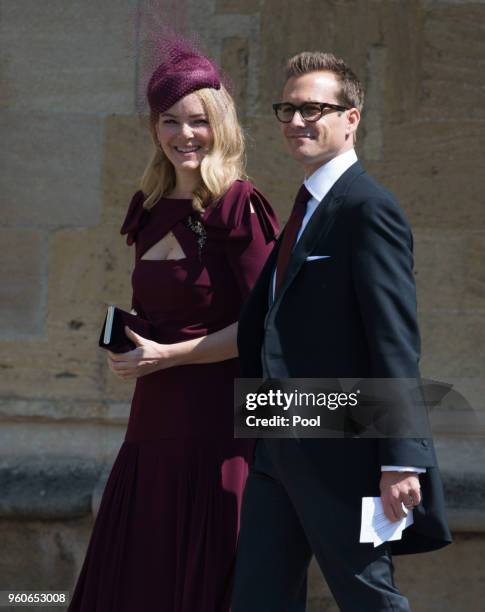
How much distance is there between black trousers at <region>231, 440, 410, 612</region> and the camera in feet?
8.68

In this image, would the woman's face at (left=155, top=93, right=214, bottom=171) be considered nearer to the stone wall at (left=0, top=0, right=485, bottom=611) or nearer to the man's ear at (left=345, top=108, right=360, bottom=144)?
the man's ear at (left=345, top=108, right=360, bottom=144)

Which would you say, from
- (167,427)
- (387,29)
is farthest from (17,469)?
(387,29)

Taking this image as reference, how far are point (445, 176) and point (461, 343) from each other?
1.85ft

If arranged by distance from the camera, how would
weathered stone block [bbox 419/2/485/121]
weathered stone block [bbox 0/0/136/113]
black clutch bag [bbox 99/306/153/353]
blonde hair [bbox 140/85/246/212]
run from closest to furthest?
black clutch bag [bbox 99/306/153/353] < blonde hair [bbox 140/85/246/212] < weathered stone block [bbox 419/2/485/121] < weathered stone block [bbox 0/0/136/113]

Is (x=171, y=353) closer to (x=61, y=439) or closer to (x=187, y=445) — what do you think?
(x=187, y=445)

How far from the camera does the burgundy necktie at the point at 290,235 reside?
2826 millimetres

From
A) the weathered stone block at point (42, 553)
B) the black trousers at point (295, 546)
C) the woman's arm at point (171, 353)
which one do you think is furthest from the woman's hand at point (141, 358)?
the weathered stone block at point (42, 553)

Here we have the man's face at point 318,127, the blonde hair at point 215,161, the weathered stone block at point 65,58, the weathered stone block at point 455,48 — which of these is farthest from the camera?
the weathered stone block at point 65,58

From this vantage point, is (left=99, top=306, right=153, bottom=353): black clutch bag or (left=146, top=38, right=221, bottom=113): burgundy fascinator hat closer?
(left=99, top=306, right=153, bottom=353): black clutch bag

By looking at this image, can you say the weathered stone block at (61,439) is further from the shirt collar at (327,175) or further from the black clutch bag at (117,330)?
the shirt collar at (327,175)

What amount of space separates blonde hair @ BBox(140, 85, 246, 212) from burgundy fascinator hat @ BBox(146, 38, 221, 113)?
25 millimetres

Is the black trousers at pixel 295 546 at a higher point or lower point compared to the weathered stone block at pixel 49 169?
lower

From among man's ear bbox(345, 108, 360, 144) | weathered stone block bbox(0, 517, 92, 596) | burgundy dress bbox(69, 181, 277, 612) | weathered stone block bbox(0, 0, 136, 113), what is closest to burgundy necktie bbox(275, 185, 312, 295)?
man's ear bbox(345, 108, 360, 144)

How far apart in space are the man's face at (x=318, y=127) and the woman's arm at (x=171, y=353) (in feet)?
1.81
